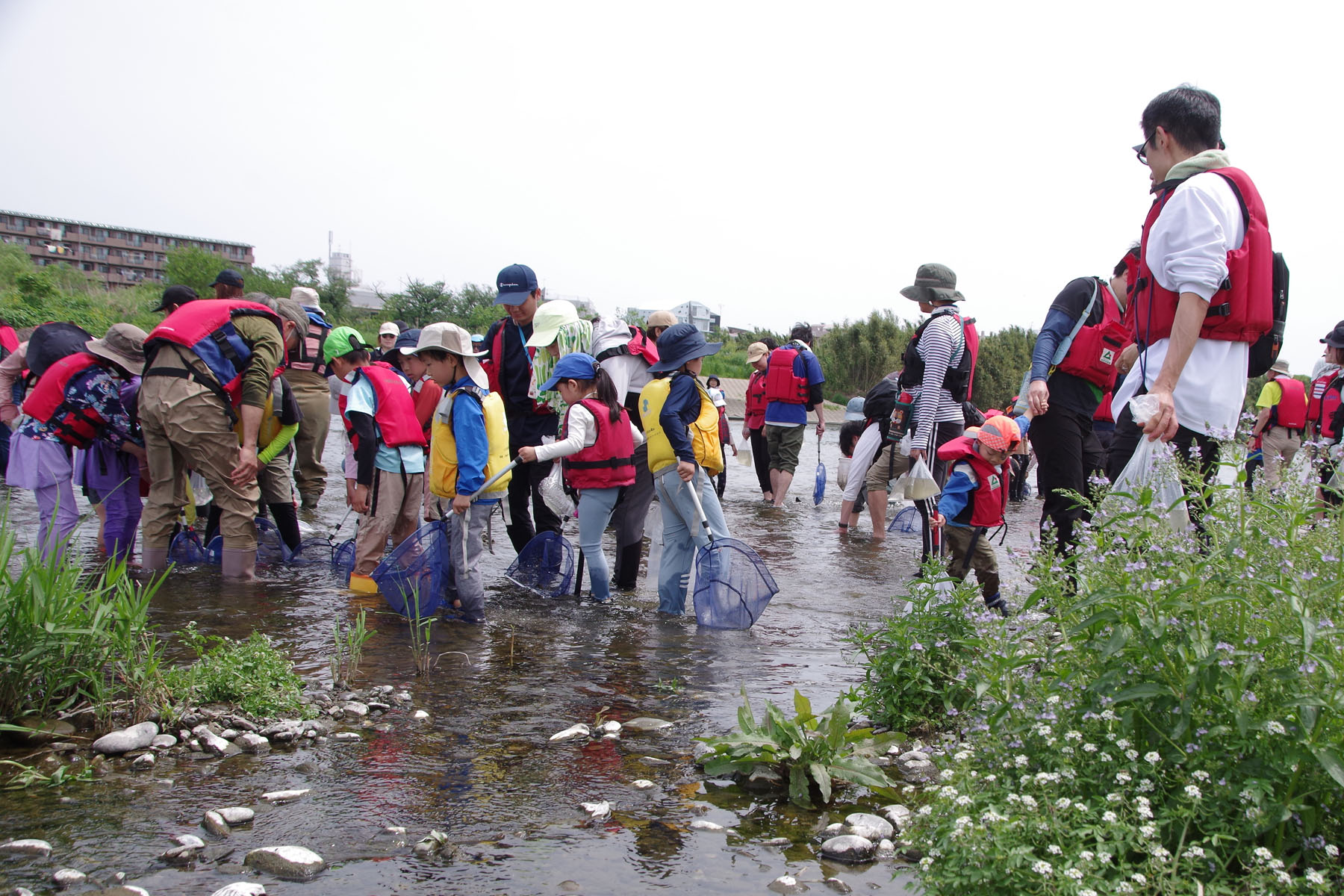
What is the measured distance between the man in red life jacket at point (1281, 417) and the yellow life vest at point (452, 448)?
9.19 metres

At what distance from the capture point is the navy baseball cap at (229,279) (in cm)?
769

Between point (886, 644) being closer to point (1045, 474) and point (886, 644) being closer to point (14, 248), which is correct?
point (1045, 474)

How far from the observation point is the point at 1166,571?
7.82 feet

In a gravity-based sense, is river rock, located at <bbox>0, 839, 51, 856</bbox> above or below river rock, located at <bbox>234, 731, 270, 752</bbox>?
above

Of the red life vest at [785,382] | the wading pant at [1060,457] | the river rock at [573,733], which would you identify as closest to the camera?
the river rock at [573,733]

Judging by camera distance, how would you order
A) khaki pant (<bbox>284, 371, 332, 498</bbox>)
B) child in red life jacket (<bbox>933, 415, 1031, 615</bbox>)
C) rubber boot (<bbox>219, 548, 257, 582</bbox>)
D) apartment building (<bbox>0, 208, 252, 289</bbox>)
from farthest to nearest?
1. apartment building (<bbox>0, 208, 252, 289</bbox>)
2. khaki pant (<bbox>284, 371, 332, 498</bbox>)
3. rubber boot (<bbox>219, 548, 257, 582</bbox>)
4. child in red life jacket (<bbox>933, 415, 1031, 615</bbox>)

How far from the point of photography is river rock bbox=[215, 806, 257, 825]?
9.34ft

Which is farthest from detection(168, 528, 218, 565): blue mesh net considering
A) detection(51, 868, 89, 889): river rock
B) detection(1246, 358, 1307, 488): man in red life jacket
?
detection(1246, 358, 1307, 488): man in red life jacket

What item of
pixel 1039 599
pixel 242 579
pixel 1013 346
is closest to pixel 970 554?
pixel 1039 599

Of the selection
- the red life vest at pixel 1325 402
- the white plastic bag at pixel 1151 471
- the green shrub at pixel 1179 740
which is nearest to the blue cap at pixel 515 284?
the white plastic bag at pixel 1151 471

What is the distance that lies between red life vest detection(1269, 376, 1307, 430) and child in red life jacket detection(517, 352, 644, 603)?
344 inches

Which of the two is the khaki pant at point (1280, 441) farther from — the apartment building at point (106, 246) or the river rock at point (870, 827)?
the apartment building at point (106, 246)

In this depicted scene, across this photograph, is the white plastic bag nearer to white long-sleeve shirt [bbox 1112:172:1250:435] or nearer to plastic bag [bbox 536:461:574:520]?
white long-sleeve shirt [bbox 1112:172:1250:435]

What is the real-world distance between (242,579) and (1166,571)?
20.0 ft
